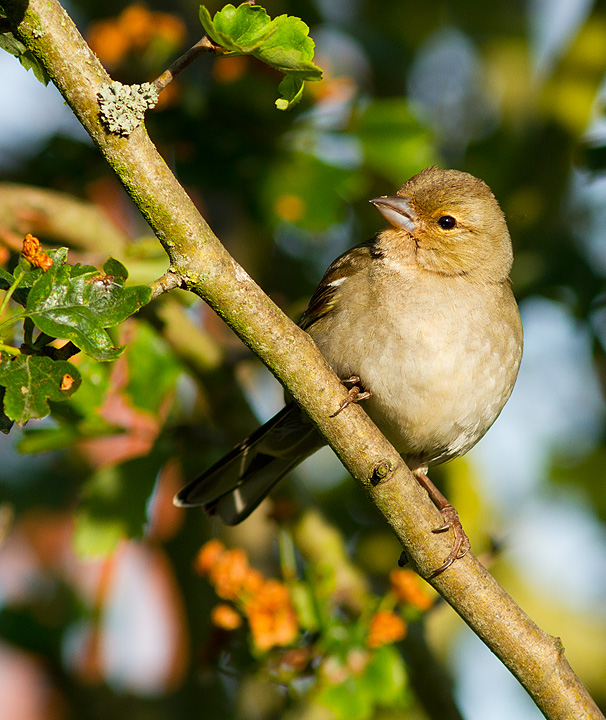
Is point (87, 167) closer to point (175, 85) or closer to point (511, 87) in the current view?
point (175, 85)

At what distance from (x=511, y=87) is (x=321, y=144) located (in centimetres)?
202

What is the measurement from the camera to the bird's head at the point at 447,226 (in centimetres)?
414

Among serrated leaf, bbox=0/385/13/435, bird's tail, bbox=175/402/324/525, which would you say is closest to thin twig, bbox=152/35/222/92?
serrated leaf, bbox=0/385/13/435

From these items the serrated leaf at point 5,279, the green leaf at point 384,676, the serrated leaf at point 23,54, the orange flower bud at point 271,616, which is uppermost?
the serrated leaf at point 23,54

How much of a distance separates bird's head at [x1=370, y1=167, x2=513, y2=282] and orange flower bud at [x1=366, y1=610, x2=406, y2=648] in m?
1.62

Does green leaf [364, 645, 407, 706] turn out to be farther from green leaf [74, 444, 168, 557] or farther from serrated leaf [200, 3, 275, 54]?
serrated leaf [200, 3, 275, 54]

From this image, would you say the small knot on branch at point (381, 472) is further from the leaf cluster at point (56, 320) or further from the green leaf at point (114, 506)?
the green leaf at point (114, 506)

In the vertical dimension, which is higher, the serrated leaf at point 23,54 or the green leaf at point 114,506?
the serrated leaf at point 23,54

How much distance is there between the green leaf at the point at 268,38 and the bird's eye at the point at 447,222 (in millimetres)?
2004

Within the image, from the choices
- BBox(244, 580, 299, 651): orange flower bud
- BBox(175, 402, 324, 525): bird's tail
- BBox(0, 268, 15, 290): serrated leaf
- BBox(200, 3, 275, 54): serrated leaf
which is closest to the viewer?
BBox(200, 3, 275, 54): serrated leaf

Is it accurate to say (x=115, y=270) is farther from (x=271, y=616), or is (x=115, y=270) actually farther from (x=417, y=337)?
(x=271, y=616)

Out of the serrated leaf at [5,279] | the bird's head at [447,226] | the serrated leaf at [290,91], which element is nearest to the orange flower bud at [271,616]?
the bird's head at [447,226]

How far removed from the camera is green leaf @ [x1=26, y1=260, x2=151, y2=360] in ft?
7.34

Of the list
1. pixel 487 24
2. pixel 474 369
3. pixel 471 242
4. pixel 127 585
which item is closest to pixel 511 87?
pixel 487 24
